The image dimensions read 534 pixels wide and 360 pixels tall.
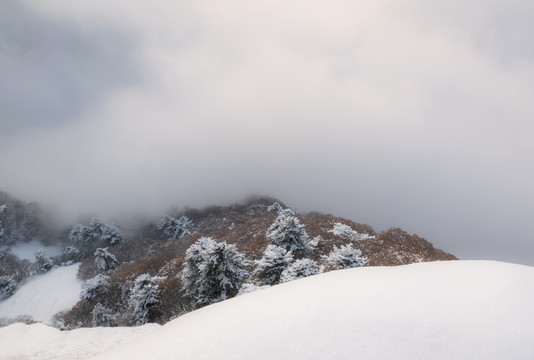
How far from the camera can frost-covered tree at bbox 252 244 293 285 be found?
12.1 m

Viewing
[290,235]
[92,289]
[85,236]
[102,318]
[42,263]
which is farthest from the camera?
[85,236]

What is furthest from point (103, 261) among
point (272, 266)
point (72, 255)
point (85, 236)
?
point (272, 266)

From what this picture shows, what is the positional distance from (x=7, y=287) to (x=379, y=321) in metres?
58.9

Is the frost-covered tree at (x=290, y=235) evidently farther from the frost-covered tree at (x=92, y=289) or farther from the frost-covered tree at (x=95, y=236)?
the frost-covered tree at (x=95, y=236)

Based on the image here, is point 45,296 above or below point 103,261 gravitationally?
below

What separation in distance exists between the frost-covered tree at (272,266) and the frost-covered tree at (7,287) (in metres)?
50.7

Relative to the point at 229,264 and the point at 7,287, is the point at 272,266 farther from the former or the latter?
the point at 7,287

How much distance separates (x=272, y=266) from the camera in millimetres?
12195

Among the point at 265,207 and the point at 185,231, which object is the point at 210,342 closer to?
the point at 185,231

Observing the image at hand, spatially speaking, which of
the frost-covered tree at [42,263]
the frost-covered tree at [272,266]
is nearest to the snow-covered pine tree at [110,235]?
the frost-covered tree at [42,263]

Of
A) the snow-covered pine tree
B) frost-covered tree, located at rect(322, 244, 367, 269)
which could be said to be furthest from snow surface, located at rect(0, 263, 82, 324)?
frost-covered tree, located at rect(322, 244, 367, 269)

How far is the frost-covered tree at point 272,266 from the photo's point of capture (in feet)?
39.7

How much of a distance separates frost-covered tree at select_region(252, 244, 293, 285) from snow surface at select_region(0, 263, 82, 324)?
35792 mm

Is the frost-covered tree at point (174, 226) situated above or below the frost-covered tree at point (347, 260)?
above
